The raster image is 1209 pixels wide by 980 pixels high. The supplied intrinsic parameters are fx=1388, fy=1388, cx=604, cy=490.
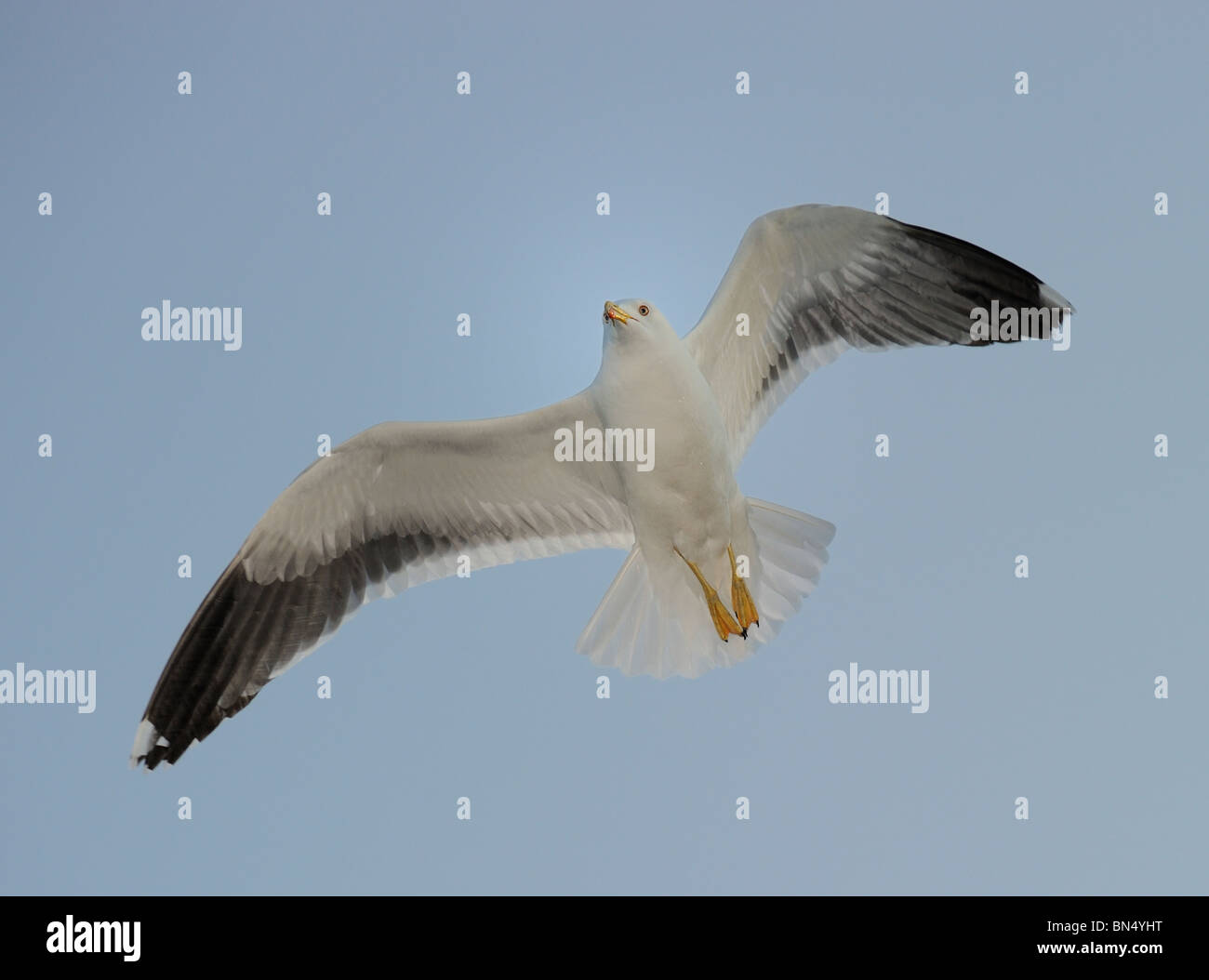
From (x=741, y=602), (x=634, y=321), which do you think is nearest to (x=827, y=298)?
(x=634, y=321)

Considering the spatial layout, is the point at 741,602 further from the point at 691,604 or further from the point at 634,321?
the point at 634,321

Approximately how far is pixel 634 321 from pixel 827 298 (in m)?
0.86

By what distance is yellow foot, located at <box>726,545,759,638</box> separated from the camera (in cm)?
485

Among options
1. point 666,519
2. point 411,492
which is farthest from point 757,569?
point 411,492

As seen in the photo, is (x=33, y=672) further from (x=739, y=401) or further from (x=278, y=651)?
(x=739, y=401)

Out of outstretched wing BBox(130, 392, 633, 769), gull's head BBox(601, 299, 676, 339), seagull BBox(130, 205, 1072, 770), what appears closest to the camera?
gull's head BBox(601, 299, 676, 339)

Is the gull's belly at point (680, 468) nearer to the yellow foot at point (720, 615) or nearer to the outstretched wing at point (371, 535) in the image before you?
the yellow foot at point (720, 615)

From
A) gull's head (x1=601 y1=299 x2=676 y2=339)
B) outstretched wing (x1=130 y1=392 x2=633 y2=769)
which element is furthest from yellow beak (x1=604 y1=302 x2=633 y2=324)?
outstretched wing (x1=130 y1=392 x2=633 y2=769)

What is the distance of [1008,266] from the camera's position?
4883 mm

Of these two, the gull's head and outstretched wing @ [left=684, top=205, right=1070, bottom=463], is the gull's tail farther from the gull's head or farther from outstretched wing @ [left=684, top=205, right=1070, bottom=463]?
the gull's head

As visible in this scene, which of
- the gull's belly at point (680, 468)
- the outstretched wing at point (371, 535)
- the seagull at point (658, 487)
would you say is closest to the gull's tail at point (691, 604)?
the seagull at point (658, 487)

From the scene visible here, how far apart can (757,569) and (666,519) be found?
→ 1.27 ft

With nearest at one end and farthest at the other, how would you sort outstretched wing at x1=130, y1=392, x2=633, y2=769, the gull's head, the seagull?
the gull's head → the seagull → outstretched wing at x1=130, y1=392, x2=633, y2=769

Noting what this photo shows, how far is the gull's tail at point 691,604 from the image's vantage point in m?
4.89
